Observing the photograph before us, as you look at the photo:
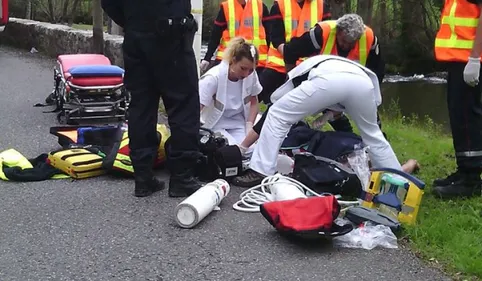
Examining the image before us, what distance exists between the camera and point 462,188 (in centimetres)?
473

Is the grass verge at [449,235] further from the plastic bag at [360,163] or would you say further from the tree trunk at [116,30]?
the tree trunk at [116,30]

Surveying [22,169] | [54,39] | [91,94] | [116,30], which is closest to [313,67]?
[22,169]

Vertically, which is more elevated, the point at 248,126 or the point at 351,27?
the point at 351,27

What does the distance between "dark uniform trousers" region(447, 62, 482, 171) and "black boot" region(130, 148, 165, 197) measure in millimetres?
2152

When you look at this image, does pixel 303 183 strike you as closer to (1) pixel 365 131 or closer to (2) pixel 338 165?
(2) pixel 338 165

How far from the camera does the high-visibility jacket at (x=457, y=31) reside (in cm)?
451

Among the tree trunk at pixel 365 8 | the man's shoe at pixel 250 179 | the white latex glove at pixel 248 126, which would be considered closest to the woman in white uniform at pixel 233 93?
the white latex glove at pixel 248 126

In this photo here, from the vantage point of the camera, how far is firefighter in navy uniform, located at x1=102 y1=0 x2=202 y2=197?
4.41m

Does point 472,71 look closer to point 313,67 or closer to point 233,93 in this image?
point 313,67

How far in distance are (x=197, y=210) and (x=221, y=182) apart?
56 cm

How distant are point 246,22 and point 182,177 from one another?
10.5 feet

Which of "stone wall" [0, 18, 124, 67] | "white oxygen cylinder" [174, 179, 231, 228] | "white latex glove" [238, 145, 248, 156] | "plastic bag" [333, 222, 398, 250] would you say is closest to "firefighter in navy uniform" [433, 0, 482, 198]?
"plastic bag" [333, 222, 398, 250]

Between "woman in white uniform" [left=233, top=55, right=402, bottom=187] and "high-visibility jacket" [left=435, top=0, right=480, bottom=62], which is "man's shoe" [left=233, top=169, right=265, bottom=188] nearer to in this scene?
"woman in white uniform" [left=233, top=55, right=402, bottom=187]

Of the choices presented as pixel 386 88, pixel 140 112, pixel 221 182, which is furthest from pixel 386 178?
pixel 386 88
